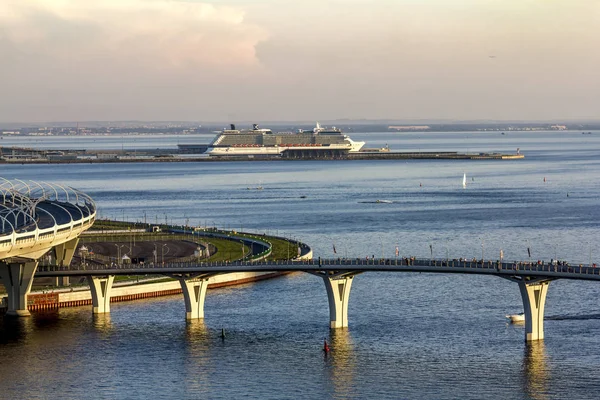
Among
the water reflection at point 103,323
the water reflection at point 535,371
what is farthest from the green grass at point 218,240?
the water reflection at point 535,371

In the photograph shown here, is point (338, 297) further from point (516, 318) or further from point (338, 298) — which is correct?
point (516, 318)

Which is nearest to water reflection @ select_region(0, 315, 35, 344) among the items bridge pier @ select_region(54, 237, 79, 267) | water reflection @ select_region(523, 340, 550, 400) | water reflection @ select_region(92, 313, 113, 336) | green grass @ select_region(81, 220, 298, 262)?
water reflection @ select_region(92, 313, 113, 336)

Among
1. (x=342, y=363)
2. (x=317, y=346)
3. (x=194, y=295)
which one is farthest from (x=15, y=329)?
(x=342, y=363)

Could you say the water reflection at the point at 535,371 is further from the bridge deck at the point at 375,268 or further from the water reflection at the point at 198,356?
the water reflection at the point at 198,356

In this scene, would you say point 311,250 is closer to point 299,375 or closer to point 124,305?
point 124,305

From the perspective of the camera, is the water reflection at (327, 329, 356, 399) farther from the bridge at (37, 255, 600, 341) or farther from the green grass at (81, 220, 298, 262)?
the green grass at (81, 220, 298, 262)

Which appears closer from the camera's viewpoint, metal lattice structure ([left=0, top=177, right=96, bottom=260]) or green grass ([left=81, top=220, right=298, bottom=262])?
metal lattice structure ([left=0, top=177, right=96, bottom=260])
